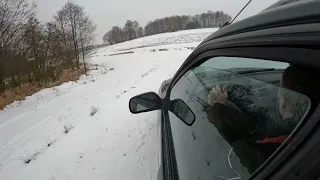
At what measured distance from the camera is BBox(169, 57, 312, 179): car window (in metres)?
0.72

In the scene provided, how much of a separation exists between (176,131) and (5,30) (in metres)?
16.0

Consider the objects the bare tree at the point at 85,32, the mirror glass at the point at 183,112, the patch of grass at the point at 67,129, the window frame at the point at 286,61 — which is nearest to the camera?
the window frame at the point at 286,61

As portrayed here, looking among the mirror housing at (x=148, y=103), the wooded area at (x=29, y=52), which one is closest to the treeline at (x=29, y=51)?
the wooded area at (x=29, y=52)

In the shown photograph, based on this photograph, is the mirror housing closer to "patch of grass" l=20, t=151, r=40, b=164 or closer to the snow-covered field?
the snow-covered field

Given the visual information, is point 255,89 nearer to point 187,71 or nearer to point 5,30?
point 187,71

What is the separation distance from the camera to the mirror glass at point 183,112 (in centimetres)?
148

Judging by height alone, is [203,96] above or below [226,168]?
above

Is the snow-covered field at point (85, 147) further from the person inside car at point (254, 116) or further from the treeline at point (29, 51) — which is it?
the treeline at point (29, 51)

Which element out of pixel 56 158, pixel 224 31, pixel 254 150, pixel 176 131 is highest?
pixel 224 31

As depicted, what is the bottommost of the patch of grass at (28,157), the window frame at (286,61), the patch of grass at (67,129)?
the patch of grass at (28,157)

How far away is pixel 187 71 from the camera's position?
1782 millimetres

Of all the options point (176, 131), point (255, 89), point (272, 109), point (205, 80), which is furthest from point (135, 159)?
point (272, 109)

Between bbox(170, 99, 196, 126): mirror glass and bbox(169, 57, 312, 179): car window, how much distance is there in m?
0.04

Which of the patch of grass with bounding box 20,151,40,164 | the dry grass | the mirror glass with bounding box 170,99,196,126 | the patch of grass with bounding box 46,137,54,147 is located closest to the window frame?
the mirror glass with bounding box 170,99,196,126
